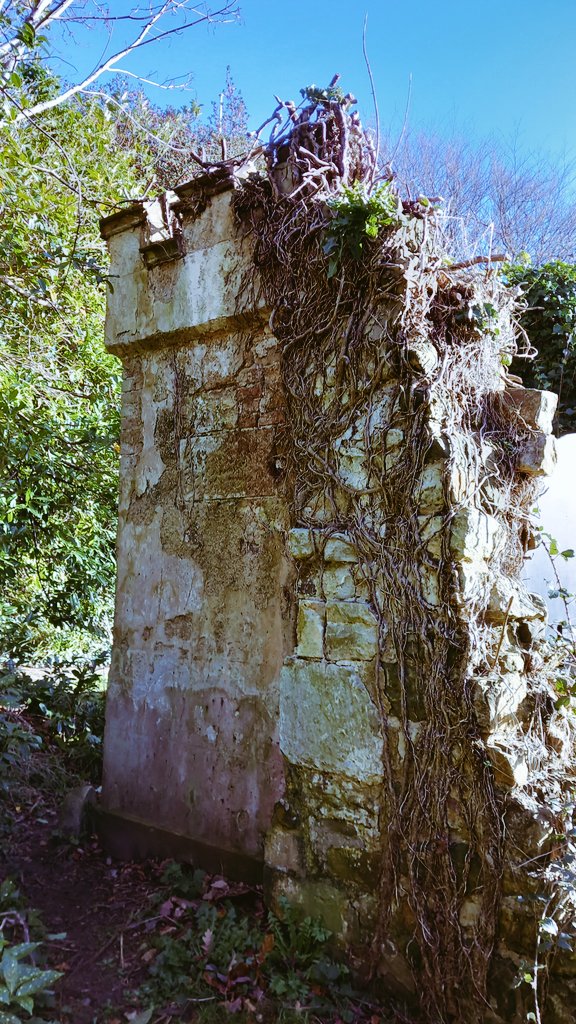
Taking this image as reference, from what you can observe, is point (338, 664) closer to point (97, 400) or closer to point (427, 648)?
point (427, 648)

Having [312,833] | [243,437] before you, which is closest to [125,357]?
[243,437]

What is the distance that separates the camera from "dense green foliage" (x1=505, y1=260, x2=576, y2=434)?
5816 millimetres

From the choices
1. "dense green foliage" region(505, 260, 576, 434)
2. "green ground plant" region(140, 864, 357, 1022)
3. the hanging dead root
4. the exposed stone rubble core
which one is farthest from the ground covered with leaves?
"dense green foliage" region(505, 260, 576, 434)

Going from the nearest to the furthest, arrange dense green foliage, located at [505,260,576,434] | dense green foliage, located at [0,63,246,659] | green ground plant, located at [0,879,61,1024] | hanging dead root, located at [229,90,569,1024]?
green ground plant, located at [0,879,61,1024]
hanging dead root, located at [229,90,569,1024]
dense green foliage, located at [0,63,246,659]
dense green foliage, located at [505,260,576,434]

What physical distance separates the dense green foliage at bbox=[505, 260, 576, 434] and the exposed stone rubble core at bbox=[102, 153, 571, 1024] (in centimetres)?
350

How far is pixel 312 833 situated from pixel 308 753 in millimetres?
296

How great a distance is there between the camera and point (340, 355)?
2645 millimetres

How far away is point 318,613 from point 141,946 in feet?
4.86

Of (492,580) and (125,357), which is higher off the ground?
(125,357)

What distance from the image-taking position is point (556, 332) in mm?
5762

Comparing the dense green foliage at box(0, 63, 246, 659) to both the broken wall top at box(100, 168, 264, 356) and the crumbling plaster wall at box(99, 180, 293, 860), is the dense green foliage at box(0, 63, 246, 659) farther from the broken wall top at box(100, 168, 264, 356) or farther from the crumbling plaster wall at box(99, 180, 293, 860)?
the crumbling plaster wall at box(99, 180, 293, 860)

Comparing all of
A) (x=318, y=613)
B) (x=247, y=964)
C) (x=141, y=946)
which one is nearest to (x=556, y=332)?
(x=318, y=613)

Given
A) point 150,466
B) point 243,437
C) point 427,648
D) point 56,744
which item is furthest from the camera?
point 56,744

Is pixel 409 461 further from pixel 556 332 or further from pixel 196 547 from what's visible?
pixel 556 332
